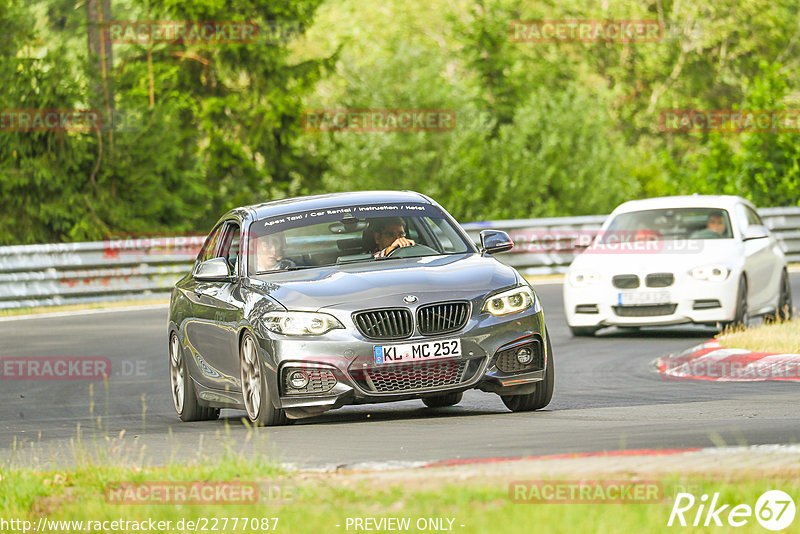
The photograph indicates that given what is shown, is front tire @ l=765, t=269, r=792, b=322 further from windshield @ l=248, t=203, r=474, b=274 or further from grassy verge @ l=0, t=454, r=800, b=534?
grassy verge @ l=0, t=454, r=800, b=534

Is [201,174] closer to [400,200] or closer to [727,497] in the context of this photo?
[400,200]

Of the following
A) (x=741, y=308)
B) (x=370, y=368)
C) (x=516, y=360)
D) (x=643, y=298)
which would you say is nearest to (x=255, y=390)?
(x=370, y=368)

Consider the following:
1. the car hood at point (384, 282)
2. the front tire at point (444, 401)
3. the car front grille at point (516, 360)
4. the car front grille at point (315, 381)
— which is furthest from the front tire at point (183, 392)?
the car front grille at point (516, 360)

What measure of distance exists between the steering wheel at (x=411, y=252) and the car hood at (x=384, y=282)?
21 cm

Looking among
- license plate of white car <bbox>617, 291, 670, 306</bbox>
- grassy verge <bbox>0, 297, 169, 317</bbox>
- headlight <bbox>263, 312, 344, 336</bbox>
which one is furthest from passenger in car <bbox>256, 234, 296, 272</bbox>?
grassy verge <bbox>0, 297, 169, 317</bbox>

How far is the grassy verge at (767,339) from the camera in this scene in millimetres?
13891

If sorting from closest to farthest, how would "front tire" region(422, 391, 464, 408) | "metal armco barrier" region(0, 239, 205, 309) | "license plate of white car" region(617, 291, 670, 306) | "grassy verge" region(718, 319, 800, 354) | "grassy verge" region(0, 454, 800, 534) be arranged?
"grassy verge" region(0, 454, 800, 534)
"front tire" region(422, 391, 464, 408)
"grassy verge" region(718, 319, 800, 354)
"license plate of white car" region(617, 291, 670, 306)
"metal armco barrier" region(0, 239, 205, 309)

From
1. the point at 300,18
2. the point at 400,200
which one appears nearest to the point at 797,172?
the point at 300,18

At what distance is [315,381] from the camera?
982cm

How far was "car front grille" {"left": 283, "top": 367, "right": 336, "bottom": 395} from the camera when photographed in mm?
9773

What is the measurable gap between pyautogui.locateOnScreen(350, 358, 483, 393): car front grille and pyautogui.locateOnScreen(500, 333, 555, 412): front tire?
29.4 inches

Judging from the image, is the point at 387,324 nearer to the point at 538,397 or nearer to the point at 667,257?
the point at 538,397

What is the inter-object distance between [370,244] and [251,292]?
3.44ft

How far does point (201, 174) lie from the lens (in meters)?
35.2
